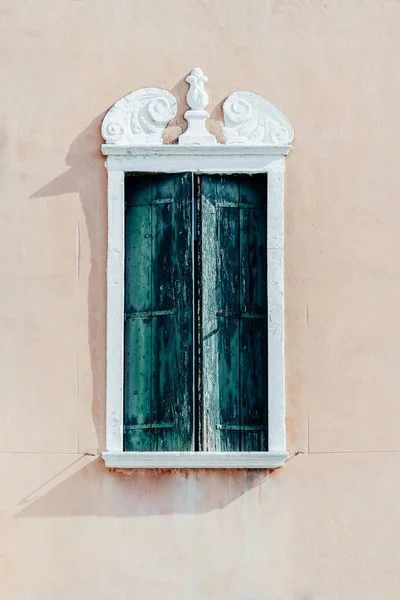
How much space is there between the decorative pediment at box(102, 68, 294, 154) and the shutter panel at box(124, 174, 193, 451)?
0.91 feet

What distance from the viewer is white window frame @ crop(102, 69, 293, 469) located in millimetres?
10273

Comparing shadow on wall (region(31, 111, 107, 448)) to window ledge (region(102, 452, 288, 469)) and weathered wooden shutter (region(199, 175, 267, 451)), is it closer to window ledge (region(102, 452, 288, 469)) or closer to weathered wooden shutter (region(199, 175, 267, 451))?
window ledge (region(102, 452, 288, 469))

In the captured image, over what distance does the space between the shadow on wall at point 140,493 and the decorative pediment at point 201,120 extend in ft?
6.72

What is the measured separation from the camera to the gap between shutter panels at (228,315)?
10312 mm

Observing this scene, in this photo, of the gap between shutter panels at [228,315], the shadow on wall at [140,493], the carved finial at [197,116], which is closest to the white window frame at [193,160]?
the carved finial at [197,116]

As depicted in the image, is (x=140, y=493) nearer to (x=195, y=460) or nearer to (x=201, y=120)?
(x=195, y=460)

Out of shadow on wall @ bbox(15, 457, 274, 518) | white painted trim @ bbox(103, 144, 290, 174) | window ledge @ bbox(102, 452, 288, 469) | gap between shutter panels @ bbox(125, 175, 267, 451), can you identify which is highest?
white painted trim @ bbox(103, 144, 290, 174)

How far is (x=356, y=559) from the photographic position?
10.1m

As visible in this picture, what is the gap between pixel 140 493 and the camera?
1020 cm

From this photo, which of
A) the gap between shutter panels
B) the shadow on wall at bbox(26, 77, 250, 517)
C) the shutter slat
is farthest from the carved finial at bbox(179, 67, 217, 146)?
the shadow on wall at bbox(26, 77, 250, 517)

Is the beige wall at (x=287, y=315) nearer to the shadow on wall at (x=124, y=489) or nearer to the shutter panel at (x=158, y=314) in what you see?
the shadow on wall at (x=124, y=489)

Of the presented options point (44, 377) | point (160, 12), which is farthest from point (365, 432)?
point (160, 12)

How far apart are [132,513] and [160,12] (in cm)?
312

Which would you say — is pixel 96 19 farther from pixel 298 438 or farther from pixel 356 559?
pixel 356 559
